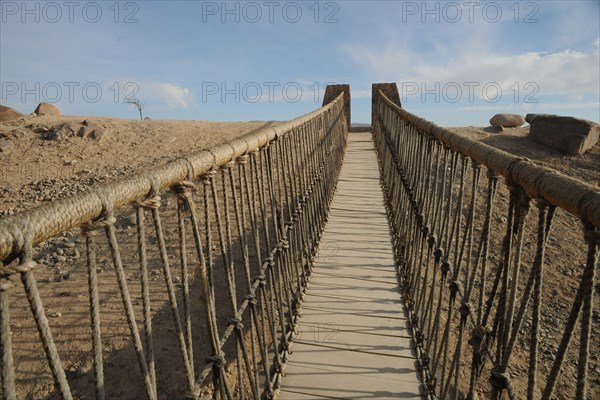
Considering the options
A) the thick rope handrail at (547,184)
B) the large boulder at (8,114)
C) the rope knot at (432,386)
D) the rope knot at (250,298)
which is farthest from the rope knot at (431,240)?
the large boulder at (8,114)

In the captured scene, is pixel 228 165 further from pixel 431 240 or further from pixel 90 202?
pixel 431 240

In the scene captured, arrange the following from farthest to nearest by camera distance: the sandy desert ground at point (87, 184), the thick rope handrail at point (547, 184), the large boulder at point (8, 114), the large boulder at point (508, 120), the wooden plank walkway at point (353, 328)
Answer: the large boulder at point (508, 120), the large boulder at point (8, 114), the sandy desert ground at point (87, 184), the wooden plank walkway at point (353, 328), the thick rope handrail at point (547, 184)

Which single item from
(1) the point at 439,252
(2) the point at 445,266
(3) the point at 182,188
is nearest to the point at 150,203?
(3) the point at 182,188

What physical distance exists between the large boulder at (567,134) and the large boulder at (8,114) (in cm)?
1957

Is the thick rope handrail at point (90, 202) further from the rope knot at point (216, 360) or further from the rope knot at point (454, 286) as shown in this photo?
the rope knot at point (454, 286)

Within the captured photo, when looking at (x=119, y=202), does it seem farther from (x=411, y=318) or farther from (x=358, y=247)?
(x=358, y=247)

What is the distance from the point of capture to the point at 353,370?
2.85 meters

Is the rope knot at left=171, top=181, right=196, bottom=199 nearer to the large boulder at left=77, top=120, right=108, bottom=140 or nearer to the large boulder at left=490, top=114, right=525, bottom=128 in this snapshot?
the large boulder at left=77, top=120, right=108, bottom=140

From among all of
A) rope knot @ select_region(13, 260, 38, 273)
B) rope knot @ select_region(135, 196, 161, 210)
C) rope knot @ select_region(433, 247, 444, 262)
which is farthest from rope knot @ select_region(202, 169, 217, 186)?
rope knot @ select_region(433, 247, 444, 262)

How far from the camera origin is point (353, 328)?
10.8 ft

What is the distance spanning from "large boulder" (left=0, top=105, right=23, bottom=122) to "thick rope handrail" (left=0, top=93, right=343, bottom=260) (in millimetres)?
17429

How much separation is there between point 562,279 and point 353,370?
19.4ft

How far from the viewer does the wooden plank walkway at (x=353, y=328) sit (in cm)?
271

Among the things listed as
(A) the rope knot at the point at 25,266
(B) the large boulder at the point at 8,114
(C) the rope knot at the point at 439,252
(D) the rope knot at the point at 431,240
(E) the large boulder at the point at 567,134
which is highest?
(B) the large boulder at the point at 8,114
